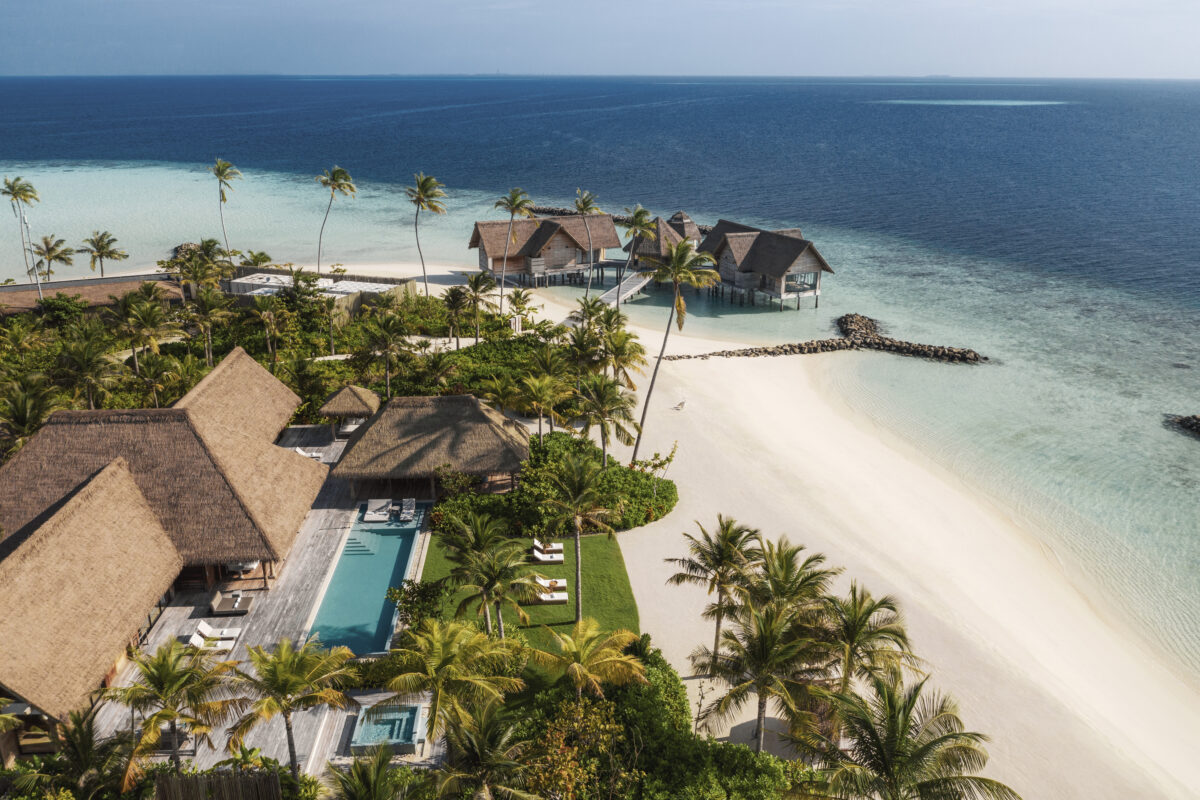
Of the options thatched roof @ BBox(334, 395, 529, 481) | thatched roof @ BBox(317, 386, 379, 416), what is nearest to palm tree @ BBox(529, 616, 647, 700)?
thatched roof @ BBox(334, 395, 529, 481)

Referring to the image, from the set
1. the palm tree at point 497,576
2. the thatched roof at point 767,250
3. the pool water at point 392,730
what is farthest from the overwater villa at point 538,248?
the pool water at point 392,730

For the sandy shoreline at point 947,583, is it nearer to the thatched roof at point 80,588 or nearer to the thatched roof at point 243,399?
the thatched roof at point 80,588

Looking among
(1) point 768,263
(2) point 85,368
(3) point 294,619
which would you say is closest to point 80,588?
(3) point 294,619

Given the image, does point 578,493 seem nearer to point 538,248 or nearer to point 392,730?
point 392,730

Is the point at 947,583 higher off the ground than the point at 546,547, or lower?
lower

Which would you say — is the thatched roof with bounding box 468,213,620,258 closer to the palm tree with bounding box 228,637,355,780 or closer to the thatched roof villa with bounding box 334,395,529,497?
the thatched roof villa with bounding box 334,395,529,497

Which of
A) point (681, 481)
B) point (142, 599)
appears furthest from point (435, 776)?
point (681, 481)

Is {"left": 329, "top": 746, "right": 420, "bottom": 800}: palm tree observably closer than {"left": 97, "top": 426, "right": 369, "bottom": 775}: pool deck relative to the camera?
Yes
